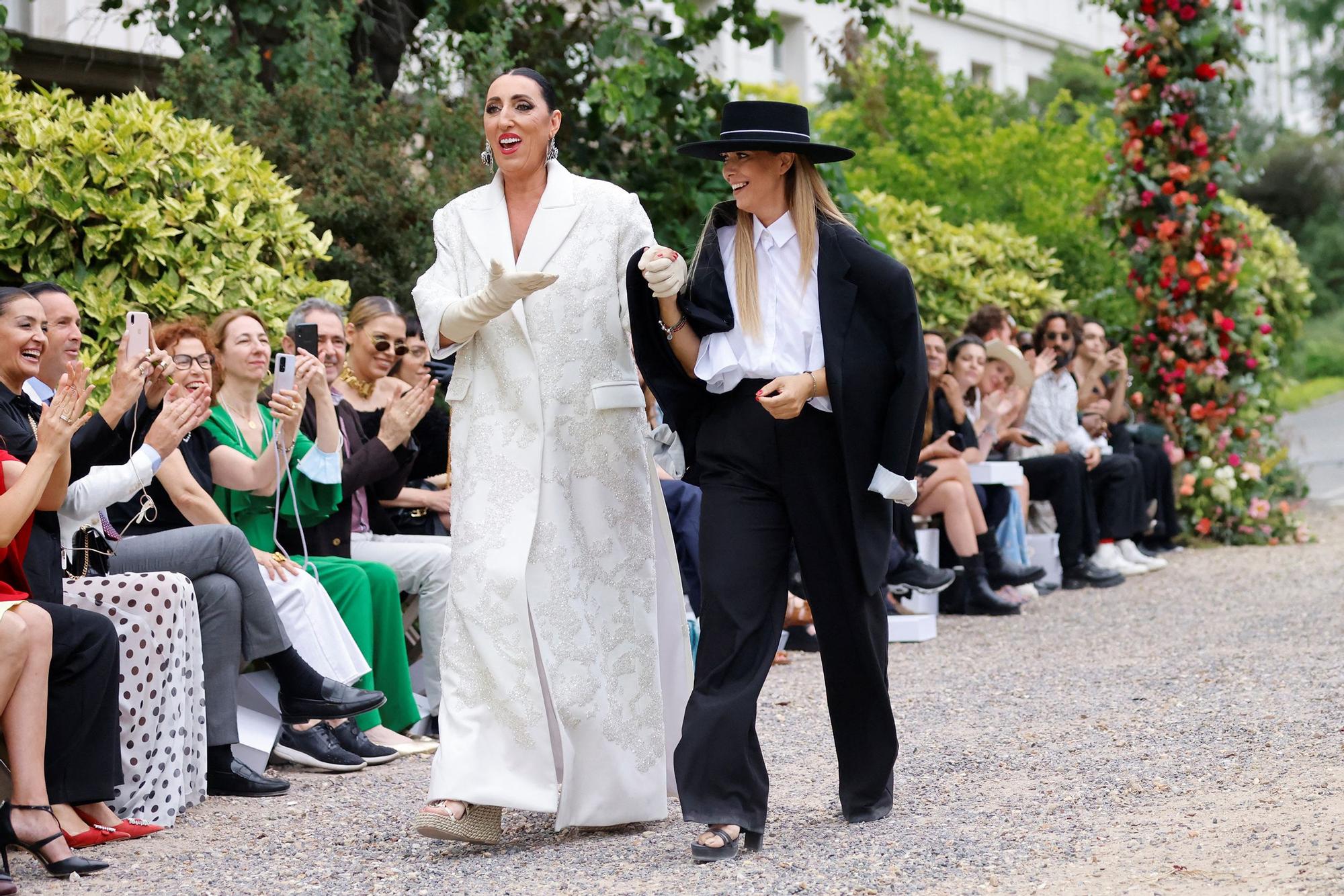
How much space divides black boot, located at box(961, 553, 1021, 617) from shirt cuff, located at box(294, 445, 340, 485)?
4.41 metres

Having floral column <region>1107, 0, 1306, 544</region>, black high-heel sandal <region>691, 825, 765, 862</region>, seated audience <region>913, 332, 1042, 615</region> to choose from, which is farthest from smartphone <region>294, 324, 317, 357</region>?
floral column <region>1107, 0, 1306, 544</region>

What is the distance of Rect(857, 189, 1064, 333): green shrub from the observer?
13406 mm

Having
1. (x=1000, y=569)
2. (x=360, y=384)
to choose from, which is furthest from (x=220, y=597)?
(x=1000, y=569)

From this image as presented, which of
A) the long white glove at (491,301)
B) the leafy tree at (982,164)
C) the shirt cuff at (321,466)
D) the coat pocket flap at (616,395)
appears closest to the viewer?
the long white glove at (491,301)

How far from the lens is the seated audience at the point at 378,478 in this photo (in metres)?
6.55

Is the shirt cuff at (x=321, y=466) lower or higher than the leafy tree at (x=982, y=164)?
lower

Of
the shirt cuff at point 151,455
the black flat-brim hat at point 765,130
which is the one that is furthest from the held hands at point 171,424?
the black flat-brim hat at point 765,130

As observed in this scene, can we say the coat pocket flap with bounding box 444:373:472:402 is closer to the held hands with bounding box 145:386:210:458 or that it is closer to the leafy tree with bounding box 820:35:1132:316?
the held hands with bounding box 145:386:210:458

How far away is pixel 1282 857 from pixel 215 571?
3.41 metres

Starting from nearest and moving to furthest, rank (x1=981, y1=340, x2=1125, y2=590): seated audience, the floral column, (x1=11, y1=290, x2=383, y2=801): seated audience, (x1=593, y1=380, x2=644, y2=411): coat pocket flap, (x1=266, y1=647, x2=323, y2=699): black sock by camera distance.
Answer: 1. (x1=593, y1=380, x2=644, y2=411): coat pocket flap
2. (x1=11, y1=290, x2=383, y2=801): seated audience
3. (x1=266, y1=647, x2=323, y2=699): black sock
4. (x1=981, y1=340, x2=1125, y2=590): seated audience
5. the floral column

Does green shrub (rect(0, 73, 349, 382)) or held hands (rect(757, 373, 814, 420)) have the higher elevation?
green shrub (rect(0, 73, 349, 382))

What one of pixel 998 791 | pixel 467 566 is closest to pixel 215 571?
pixel 467 566

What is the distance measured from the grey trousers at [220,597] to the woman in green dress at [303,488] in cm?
53

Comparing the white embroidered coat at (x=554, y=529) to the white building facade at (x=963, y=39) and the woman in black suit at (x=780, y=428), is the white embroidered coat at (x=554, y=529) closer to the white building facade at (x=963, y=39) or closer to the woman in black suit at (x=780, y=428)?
the woman in black suit at (x=780, y=428)
